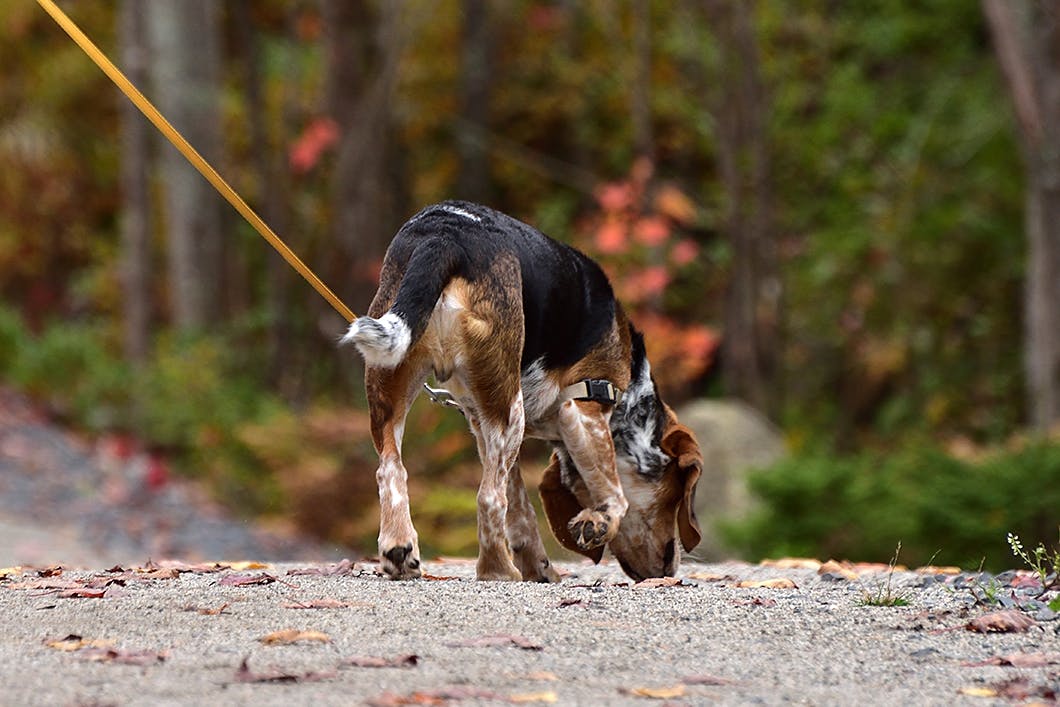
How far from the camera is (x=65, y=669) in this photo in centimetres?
520

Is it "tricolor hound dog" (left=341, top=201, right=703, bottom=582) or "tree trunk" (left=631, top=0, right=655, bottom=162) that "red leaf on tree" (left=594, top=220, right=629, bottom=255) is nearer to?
"tree trunk" (left=631, top=0, right=655, bottom=162)

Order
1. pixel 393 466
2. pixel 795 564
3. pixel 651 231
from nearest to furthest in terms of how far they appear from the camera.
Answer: pixel 393 466
pixel 795 564
pixel 651 231

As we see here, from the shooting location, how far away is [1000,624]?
6.26m

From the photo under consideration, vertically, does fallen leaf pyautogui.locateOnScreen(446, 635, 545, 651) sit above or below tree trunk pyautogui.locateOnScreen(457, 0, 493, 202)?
below

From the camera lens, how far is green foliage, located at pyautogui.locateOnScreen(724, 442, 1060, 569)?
10844mm

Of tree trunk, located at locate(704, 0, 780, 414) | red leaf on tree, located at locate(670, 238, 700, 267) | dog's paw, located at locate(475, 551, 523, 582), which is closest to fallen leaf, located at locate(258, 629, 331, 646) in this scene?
dog's paw, located at locate(475, 551, 523, 582)

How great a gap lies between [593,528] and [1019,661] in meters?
2.33

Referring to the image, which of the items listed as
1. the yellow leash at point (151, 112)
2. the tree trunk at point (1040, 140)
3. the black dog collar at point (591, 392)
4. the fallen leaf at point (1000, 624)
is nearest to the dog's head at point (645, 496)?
the black dog collar at point (591, 392)

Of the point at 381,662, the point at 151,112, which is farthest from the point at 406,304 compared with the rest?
the point at 381,662

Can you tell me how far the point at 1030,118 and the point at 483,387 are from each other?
884 cm

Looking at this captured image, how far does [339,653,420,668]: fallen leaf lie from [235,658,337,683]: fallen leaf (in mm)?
164

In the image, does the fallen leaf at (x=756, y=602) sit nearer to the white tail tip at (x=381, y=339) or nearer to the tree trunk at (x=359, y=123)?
the white tail tip at (x=381, y=339)

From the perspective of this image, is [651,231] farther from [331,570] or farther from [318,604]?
[318,604]

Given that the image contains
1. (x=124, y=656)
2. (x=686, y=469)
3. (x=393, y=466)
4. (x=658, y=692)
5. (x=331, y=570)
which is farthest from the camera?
(x=686, y=469)
